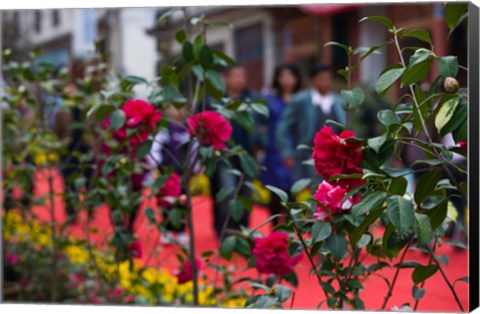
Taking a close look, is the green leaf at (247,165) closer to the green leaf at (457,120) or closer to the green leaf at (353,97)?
the green leaf at (353,97)

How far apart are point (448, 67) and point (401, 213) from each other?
1.23ft

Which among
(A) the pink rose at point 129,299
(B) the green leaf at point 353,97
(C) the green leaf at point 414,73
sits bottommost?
(A) the pink rose at point 129,299

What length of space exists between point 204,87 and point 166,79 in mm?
131

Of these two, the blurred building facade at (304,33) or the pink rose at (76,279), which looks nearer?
the pink rose at (76,279)

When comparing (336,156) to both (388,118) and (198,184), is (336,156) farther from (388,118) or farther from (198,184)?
(198,184)

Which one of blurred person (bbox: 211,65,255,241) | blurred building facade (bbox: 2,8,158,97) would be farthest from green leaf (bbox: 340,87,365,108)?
blurred building facade (bbox: 2,8,158,97)

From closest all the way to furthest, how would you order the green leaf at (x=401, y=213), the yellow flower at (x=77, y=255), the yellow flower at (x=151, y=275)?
the green leaf at (x=401, y=213) → the yellow flower at (x=151, y=275) → the yellow flower at (x=77, y=255)

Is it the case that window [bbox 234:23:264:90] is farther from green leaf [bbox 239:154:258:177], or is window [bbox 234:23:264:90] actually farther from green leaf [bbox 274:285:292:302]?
green leaf [bbox 274:285:292:302]

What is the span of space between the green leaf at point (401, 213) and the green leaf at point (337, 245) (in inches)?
12.5

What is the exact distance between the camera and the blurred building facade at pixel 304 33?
10.9 metres

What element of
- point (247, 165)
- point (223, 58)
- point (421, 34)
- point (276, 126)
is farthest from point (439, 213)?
point (276, 126)

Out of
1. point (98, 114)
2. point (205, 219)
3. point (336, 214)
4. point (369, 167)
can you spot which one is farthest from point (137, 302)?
point (205, 219)

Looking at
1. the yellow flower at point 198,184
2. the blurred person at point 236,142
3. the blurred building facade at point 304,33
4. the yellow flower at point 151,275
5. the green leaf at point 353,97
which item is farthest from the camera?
the blurred building facade at point 304,33

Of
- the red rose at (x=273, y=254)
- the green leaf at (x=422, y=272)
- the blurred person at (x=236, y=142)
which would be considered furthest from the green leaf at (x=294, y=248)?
the blurred person at (x=236, y=142)
